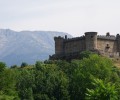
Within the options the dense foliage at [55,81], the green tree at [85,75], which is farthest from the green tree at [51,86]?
the green tree at [85,75]

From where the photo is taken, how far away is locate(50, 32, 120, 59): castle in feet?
500

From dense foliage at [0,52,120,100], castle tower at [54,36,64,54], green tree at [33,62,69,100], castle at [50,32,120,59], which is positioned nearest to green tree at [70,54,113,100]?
dense foliage at [0,52,120,100]

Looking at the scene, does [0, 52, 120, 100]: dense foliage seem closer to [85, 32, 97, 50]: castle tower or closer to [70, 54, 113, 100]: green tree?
[70, 54, 113, 100]: green tree

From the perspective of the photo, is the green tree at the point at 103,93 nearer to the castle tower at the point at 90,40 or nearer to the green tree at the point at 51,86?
the green tree at the point at 51,86

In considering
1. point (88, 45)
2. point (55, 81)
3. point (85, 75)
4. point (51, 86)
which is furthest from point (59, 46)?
point (85, 75)

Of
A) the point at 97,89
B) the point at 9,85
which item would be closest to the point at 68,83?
the point at 9,85

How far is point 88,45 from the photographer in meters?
152

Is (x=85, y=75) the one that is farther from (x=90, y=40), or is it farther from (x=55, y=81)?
(x=90, y=40)

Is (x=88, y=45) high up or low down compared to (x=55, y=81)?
up

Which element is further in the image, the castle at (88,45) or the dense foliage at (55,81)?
the castle at (88,45)

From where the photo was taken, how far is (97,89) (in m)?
54.6

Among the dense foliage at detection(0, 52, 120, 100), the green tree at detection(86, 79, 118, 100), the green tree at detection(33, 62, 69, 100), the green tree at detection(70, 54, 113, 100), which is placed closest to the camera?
the green tree at detection(86, 79, 118, 100)

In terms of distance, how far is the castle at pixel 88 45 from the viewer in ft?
500

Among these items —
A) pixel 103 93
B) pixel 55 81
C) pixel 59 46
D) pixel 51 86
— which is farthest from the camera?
pixel 59 46
